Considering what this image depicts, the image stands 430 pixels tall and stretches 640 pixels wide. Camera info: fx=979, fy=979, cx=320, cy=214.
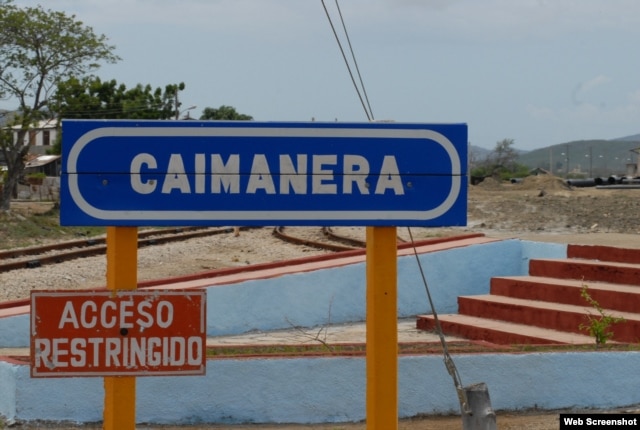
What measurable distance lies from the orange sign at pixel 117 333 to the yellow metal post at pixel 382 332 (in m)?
0.85

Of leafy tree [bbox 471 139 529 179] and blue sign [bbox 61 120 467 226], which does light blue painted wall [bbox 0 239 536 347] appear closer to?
blue sign [bbox 61 120 467 226]

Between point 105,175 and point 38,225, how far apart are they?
80.7 ft

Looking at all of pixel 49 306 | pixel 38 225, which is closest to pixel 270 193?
pixel 49 306

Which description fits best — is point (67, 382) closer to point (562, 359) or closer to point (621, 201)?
point (562, 359)

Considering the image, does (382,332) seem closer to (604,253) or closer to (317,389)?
(317,389)

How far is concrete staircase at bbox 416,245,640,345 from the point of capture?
10273 mm

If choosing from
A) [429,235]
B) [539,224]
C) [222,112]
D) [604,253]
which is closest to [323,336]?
[604,253]

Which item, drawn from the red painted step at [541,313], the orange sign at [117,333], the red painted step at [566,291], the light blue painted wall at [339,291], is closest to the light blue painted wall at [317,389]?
the red painted step at [541,313]

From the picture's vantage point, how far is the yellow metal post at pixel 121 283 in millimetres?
4750

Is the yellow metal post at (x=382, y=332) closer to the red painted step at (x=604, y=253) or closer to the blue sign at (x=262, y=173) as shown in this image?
the blue sign at (x=262, y=173)

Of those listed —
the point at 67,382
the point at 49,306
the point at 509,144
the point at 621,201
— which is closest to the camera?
the point at 49,306

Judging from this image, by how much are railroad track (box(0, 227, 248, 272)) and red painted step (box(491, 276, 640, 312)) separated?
30.7 ft

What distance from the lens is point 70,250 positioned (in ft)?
70.0

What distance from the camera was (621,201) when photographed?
92.4 ft
